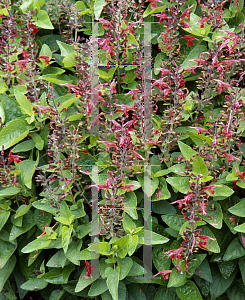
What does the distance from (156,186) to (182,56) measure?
762mm

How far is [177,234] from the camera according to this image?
4.83 ft

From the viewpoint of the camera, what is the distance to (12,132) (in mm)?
1602

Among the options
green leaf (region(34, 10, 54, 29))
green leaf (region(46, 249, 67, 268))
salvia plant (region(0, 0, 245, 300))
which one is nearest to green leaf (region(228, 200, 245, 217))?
salvia plant (region(0, 0, 245, 300))

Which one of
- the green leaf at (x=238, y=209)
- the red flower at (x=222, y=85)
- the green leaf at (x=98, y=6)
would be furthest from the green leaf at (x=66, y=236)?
the green leaf at (x=98, y=6)

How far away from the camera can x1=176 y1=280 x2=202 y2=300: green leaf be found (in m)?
1.43

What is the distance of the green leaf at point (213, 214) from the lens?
1401 millimetres

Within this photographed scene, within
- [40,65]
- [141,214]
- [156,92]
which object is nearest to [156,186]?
[141,214]

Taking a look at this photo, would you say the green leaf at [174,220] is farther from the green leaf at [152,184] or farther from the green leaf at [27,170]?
the green leaf at [27,170]

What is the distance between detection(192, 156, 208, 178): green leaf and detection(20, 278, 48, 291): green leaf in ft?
3.02

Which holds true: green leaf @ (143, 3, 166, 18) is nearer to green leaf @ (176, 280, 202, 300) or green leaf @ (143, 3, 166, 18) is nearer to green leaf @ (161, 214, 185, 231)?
green leaf @ (161, 214, 185, 231)

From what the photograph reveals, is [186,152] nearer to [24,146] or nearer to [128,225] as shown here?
[128,225]

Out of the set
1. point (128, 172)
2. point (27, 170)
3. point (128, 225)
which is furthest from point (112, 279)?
point (27, 170)

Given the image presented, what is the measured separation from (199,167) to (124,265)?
0.53 meters

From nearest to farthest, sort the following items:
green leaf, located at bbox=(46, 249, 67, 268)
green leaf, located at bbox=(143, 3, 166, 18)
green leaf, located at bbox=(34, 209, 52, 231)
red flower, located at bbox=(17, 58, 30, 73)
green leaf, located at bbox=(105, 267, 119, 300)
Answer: green leaf, located at bbox=(105, 267, 119, 300), green leaf, located at bbox=(46, 249, 67, 268), green leaf, located at bbox=(34, 209, 52, 231), red flower, located at bbox=(17, 58, 30, 73), green leaf, located at bbox=(143, 3, 166, 18)
